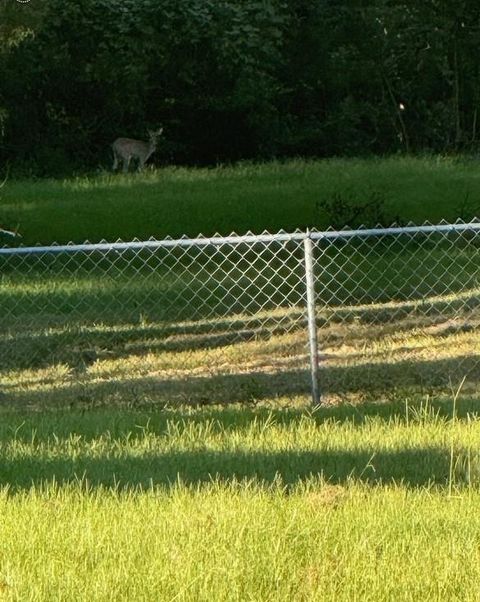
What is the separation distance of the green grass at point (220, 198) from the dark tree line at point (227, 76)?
505cm

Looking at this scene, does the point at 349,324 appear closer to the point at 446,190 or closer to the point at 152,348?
the point at 152,348

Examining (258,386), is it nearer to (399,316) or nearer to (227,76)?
(399,316)

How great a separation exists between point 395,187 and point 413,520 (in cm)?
1847

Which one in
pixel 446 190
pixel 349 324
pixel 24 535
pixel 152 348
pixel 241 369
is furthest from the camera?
pixel 446 190

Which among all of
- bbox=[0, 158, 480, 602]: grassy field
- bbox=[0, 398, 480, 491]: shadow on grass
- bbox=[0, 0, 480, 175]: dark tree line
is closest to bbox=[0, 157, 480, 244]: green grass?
bbox=[0, 158, 480, 602]: grassy field

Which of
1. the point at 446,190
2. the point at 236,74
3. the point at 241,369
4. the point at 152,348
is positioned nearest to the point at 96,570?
the point at 241,369

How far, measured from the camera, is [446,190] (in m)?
23.9

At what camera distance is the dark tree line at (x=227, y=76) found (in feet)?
103

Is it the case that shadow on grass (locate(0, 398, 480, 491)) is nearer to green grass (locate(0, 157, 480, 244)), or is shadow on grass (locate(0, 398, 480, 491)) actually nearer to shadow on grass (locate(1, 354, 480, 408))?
shadow on grass (locate(1, 354, 480, 408))

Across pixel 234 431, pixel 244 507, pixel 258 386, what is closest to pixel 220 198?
pixel 258 386

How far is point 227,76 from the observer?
3198cm

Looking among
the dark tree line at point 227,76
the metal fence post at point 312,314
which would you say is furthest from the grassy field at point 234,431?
the dark tree line at point 227,76

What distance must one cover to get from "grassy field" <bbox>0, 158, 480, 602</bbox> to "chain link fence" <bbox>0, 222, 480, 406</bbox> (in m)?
0.04

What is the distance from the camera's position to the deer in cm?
2959
